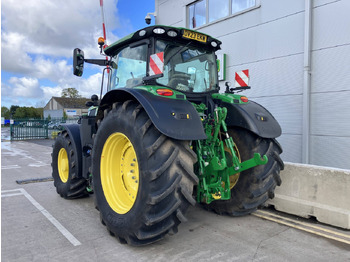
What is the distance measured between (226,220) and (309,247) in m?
1.18

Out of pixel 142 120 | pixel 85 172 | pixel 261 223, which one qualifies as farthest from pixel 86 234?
pixel 261 223

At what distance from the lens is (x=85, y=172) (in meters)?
4.63

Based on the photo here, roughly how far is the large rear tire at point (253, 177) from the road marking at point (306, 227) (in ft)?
1.46

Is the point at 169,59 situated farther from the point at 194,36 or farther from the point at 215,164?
the point at 215,164

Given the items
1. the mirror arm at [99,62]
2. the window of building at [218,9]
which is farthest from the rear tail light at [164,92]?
the window of building at [218,9]

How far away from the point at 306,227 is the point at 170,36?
3.20 m

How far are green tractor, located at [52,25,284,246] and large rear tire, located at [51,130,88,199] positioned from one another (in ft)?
0.23

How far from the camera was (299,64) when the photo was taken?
7203 mm

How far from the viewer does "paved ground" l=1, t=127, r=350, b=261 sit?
3059mm

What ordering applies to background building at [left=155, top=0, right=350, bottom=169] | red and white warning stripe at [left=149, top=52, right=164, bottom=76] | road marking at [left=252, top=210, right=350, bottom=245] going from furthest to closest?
background building at [left=155, top=0, right=350, bottom=169], road marking at [left=252, top=210, right=350, bottom=245], red and white warning stripe at [left=149, top=52, right=164, bottom=76]

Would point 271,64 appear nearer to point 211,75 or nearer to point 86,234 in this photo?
point 211,75

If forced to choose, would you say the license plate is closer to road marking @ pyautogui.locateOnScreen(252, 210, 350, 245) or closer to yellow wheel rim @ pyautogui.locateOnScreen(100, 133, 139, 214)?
yellow wheel rim @ pyautogui.locateOnScreen(100, 133, 139, 214)

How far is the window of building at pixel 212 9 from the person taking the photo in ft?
28.1

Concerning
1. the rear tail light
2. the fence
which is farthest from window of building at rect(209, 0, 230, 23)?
the fence
